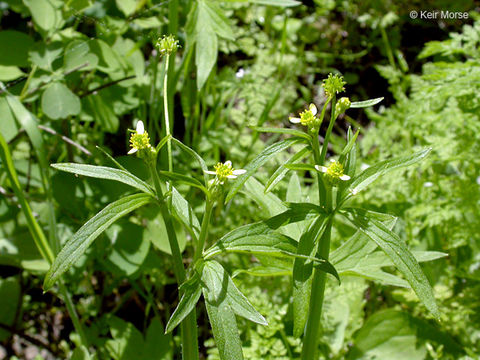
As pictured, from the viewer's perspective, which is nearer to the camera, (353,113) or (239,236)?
(239,236)

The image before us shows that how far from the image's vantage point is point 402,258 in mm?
1134

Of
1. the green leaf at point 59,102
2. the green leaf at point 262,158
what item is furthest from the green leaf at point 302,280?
the green leaf at point 59,102

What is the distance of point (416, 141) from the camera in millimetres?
3055

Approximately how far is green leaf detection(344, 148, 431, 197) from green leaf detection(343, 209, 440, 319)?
9 centimetres

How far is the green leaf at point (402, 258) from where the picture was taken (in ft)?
3.65

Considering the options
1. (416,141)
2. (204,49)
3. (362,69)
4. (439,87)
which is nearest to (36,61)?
(204,49)

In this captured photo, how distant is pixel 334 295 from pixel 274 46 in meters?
1.79

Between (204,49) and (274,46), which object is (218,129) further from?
(274,46)

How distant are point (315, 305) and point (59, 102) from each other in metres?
1.23

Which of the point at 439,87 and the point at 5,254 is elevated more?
the point at 439,87

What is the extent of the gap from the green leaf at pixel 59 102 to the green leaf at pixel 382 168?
3.87 feet

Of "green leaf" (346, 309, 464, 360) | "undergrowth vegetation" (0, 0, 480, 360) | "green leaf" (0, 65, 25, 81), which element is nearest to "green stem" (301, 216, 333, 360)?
"undergrowth vegetation" (0, 0, 480, 360)

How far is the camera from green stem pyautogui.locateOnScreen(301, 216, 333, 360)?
1311 mm

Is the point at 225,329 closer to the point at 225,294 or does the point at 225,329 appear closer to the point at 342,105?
the point at 225,294
